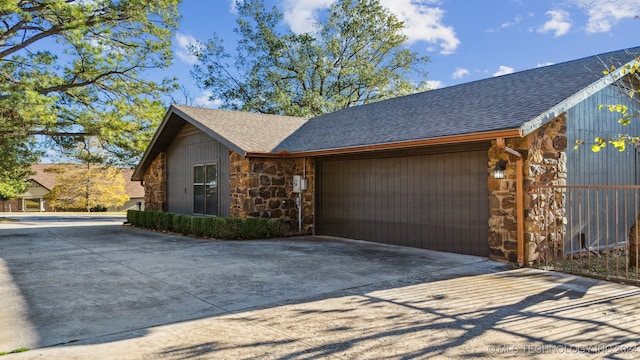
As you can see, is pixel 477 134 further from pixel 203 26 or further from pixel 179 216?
pixel 203 26

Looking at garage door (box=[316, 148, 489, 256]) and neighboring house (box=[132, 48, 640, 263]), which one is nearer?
neighboring house (box=[132, 48, 640, 263])

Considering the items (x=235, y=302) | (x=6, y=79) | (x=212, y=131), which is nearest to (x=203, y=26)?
(x=6, y=79)

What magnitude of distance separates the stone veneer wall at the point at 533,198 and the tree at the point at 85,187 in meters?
29.5

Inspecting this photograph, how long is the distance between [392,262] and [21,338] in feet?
17.2

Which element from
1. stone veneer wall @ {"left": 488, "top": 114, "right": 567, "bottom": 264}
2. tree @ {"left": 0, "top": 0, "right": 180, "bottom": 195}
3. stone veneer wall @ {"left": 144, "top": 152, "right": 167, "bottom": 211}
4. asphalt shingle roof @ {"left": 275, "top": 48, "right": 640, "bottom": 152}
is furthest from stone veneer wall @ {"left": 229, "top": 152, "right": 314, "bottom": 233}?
tree @ {"left": 0, "top": 0, "right": 180, "bottom": 195}

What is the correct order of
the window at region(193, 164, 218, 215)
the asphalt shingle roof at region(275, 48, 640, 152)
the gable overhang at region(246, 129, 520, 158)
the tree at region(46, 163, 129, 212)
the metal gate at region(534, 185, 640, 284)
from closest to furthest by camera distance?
the metal gate at region(534, 185, 640, 284) → the gable overhang at region(246, 129, 520, 158) → the asphalt shingle roof at region(275, 48, 640, 152) → the window at region(193, 164, 218, 215) → the tree at region(46, 163, 129, 212)

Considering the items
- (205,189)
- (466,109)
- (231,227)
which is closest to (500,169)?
(466,109)

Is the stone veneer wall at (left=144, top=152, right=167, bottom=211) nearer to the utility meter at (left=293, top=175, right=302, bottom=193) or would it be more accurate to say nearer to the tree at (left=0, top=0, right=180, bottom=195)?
the tree at (left=0, top=0, right=180, bottom=195)

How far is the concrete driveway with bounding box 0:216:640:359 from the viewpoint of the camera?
11.6ft

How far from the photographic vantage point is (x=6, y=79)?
54.8 feet

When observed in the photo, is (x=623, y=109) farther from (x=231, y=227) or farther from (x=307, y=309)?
(x=231, y=227)

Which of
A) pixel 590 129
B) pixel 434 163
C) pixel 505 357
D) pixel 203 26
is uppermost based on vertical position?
pixel 203 26

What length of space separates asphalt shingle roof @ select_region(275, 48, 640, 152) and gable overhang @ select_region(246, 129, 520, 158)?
0.12 metres

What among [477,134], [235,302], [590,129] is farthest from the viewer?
[590,129]
